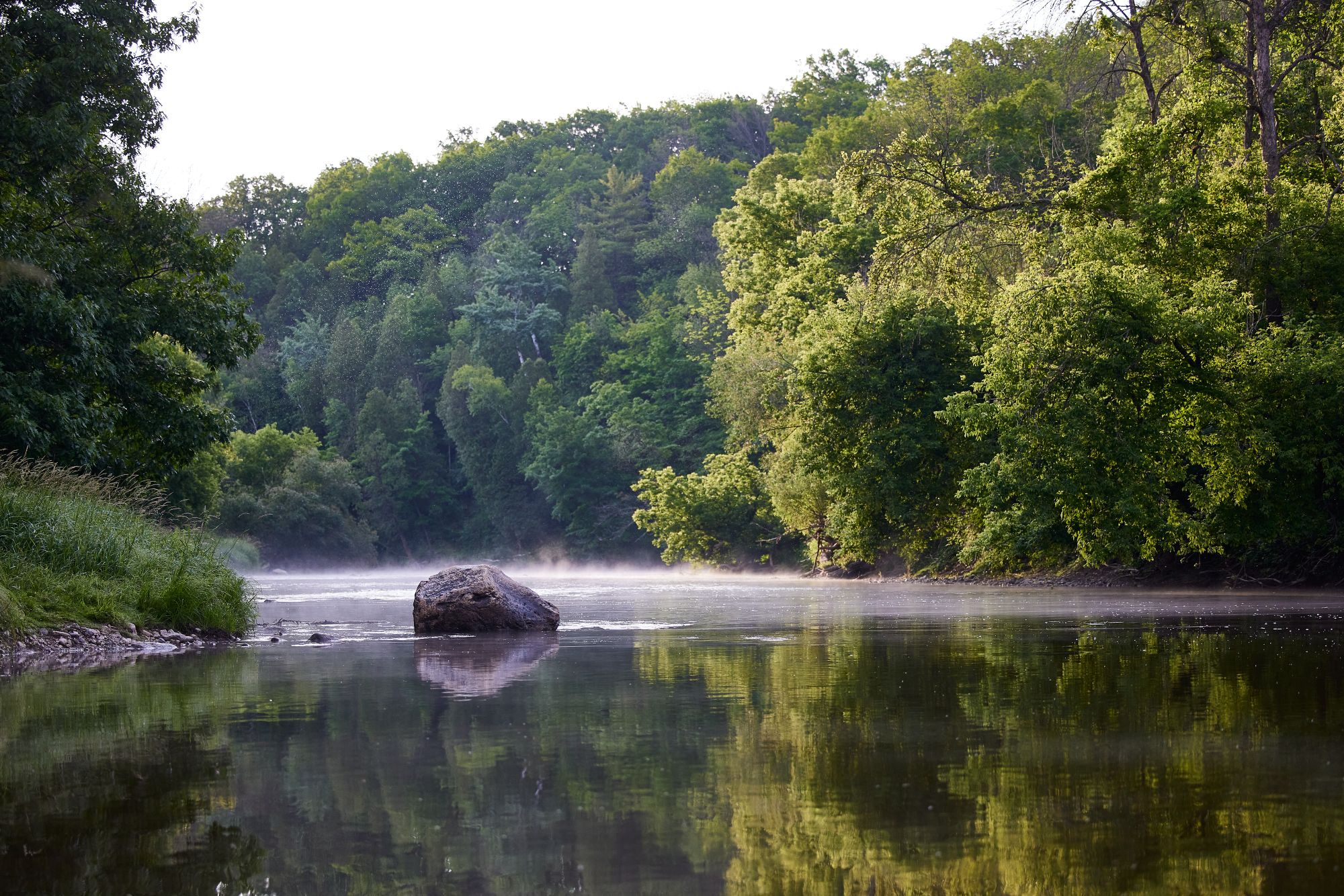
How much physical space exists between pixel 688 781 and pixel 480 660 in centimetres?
651

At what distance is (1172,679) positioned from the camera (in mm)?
8891

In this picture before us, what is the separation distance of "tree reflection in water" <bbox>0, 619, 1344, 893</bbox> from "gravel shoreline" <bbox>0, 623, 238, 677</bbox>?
187 centimetres

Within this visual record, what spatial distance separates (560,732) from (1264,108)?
26.1 metres

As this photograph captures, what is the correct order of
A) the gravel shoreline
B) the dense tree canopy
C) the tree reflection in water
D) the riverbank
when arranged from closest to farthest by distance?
the tree reflection in water
the gravel shoreline
the dense tree canopy
the riverbank

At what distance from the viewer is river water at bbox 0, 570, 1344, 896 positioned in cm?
405

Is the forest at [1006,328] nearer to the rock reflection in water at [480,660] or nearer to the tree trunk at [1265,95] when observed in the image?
the tree trunk at [1265,95]

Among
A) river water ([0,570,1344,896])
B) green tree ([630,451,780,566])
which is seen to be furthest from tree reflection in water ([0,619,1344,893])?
green tree ([630,451,780,566])

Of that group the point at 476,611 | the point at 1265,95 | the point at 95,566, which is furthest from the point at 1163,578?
the point at 95,566

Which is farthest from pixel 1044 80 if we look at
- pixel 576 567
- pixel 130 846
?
pixel 130 846

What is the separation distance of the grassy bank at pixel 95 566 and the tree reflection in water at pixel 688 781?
3923 millimetres

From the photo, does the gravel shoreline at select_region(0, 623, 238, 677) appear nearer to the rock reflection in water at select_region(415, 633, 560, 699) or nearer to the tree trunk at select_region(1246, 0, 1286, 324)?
the rock reflection in water at select_region(415, 633, 560, 699)

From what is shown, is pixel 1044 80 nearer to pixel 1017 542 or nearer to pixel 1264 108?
pixel 1264 108

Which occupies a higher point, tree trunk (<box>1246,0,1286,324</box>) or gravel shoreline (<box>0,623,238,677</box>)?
tree trunk (<box>1246,0,1286,324</box>)

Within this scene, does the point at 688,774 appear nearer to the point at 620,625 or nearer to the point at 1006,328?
the point at 620,625
